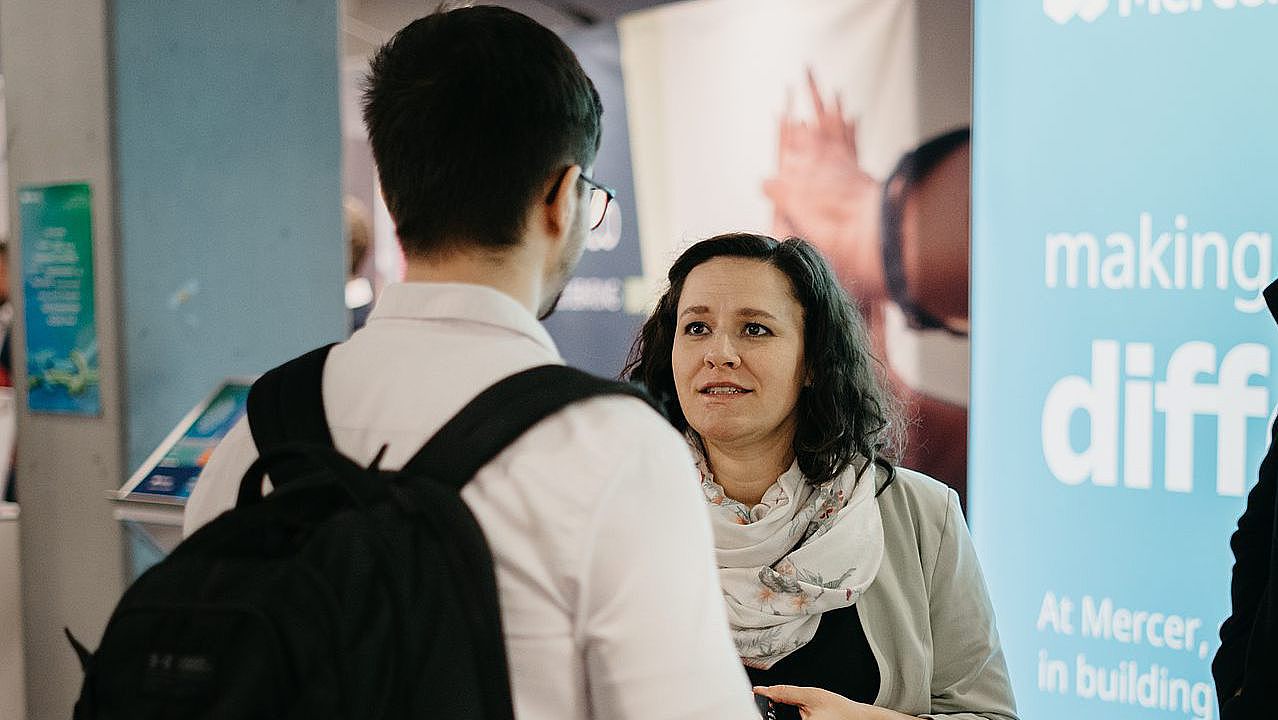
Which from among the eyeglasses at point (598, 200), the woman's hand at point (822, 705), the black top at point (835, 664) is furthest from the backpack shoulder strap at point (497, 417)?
the black top at point (835, 664)

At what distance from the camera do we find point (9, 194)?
3102 mm

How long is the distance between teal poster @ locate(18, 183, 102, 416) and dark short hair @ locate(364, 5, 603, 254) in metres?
2.29

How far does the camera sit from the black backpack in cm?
79

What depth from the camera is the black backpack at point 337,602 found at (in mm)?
792

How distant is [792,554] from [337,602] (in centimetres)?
114

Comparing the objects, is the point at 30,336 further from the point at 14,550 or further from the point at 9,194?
the point at 14,550

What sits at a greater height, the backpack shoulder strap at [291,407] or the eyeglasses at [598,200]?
the eyeglasses at [598,200]

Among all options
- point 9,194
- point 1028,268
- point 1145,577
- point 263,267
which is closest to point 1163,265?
point 1028,268

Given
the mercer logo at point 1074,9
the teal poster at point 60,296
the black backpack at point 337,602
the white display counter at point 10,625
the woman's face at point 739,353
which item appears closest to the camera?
the black backpack at point 337,602

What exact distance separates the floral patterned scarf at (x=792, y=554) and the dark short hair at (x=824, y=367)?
0.05m

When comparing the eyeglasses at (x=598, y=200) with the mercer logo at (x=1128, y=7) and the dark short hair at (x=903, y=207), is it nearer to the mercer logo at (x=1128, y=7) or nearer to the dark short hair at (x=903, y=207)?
the mercer logo at (x=1128, y=7)

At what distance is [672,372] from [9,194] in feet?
6.93

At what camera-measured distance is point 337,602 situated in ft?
2.61

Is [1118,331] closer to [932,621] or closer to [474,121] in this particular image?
[932,621]
